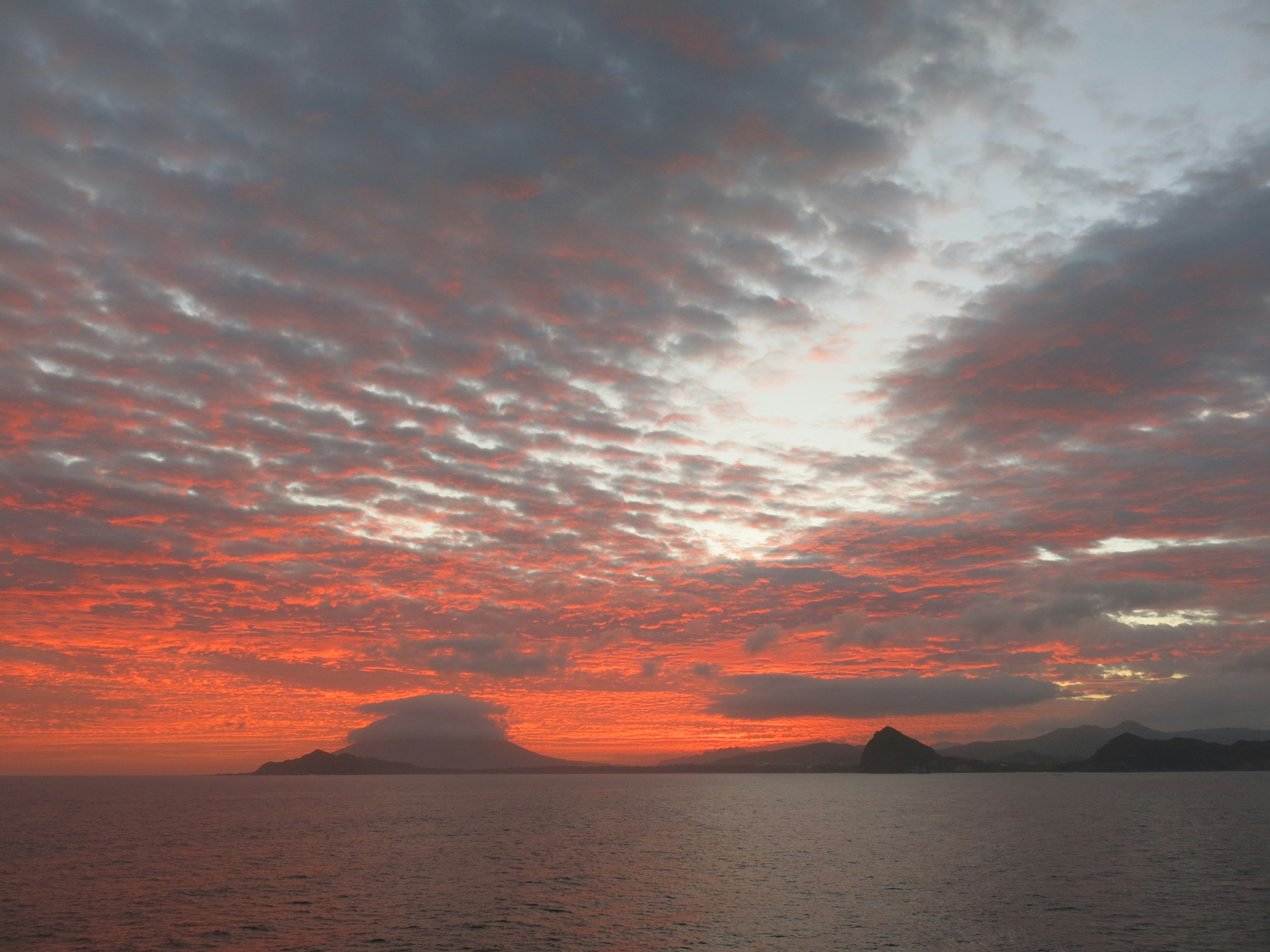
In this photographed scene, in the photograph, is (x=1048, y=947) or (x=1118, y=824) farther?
(x=1118, y=824)

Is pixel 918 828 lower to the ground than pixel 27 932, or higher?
lower

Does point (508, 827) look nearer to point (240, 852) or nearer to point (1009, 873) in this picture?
point (240, 852)

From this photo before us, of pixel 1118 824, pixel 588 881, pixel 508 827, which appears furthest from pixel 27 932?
pixel 1118 824

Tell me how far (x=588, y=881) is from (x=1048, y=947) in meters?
48.6

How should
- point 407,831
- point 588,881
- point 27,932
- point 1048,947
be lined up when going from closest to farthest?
point 1048,947 < point 27,932 < point 588,881 < point 407,831

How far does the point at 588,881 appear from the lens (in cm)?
9075

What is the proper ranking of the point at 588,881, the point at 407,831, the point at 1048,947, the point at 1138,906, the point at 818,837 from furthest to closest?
the point at 407,831 → the point at 818,837 → the point at 588,881 → the point at 1138,906 → the point at 1048,947

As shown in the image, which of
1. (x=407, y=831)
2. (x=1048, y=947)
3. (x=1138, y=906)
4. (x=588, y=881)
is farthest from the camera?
(x=407, y=831)

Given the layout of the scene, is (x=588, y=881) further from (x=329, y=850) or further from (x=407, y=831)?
(x=407, y=831)

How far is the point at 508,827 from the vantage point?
163 m

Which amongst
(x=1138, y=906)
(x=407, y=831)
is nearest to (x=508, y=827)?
(x=407, y=831)

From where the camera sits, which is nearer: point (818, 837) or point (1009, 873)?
point (1009, 873)

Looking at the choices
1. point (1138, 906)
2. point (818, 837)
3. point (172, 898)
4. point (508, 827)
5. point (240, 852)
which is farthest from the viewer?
point (508, 827)

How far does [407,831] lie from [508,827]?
2024 cm
